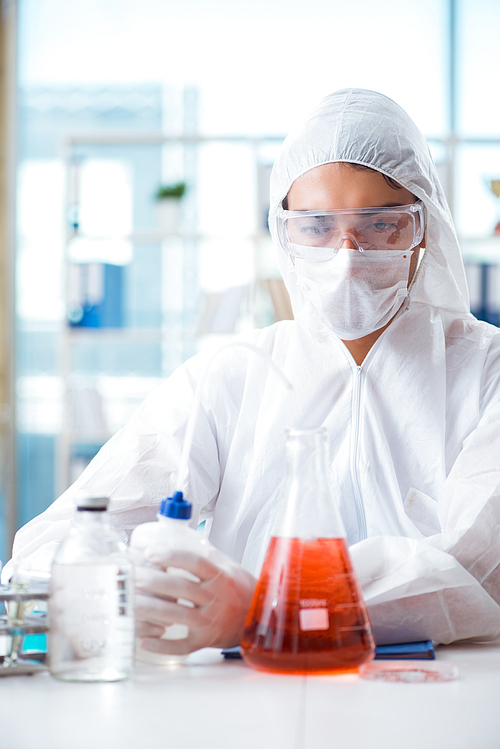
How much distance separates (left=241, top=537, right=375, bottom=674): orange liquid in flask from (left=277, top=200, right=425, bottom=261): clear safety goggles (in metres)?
0.63

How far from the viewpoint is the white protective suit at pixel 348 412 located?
118cm

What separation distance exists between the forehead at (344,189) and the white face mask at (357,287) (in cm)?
8

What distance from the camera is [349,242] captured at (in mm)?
1218

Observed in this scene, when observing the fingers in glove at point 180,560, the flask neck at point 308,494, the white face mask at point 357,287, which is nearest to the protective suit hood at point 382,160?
the white face mask at point 357,287

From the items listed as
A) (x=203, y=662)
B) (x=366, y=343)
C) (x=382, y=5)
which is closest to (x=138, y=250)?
(x=382, y=5)

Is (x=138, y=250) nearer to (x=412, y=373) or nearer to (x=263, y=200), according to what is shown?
(x=263, y=200)

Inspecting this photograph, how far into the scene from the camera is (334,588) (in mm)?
694

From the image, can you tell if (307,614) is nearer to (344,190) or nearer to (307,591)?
(307,591)

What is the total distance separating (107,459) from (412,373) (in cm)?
52

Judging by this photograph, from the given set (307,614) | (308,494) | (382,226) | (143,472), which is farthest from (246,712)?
(382,226)

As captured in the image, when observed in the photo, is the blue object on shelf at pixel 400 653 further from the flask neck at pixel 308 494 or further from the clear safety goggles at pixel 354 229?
the clear safety goggles at pixel 354 229

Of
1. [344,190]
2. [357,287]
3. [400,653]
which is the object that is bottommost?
[400,653]

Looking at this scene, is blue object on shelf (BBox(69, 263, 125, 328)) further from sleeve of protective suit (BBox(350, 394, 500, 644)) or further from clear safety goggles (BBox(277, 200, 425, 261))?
sleeve of protective suit (BBox(350, 394, 500, 644))

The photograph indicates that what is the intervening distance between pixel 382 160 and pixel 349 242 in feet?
0.51
